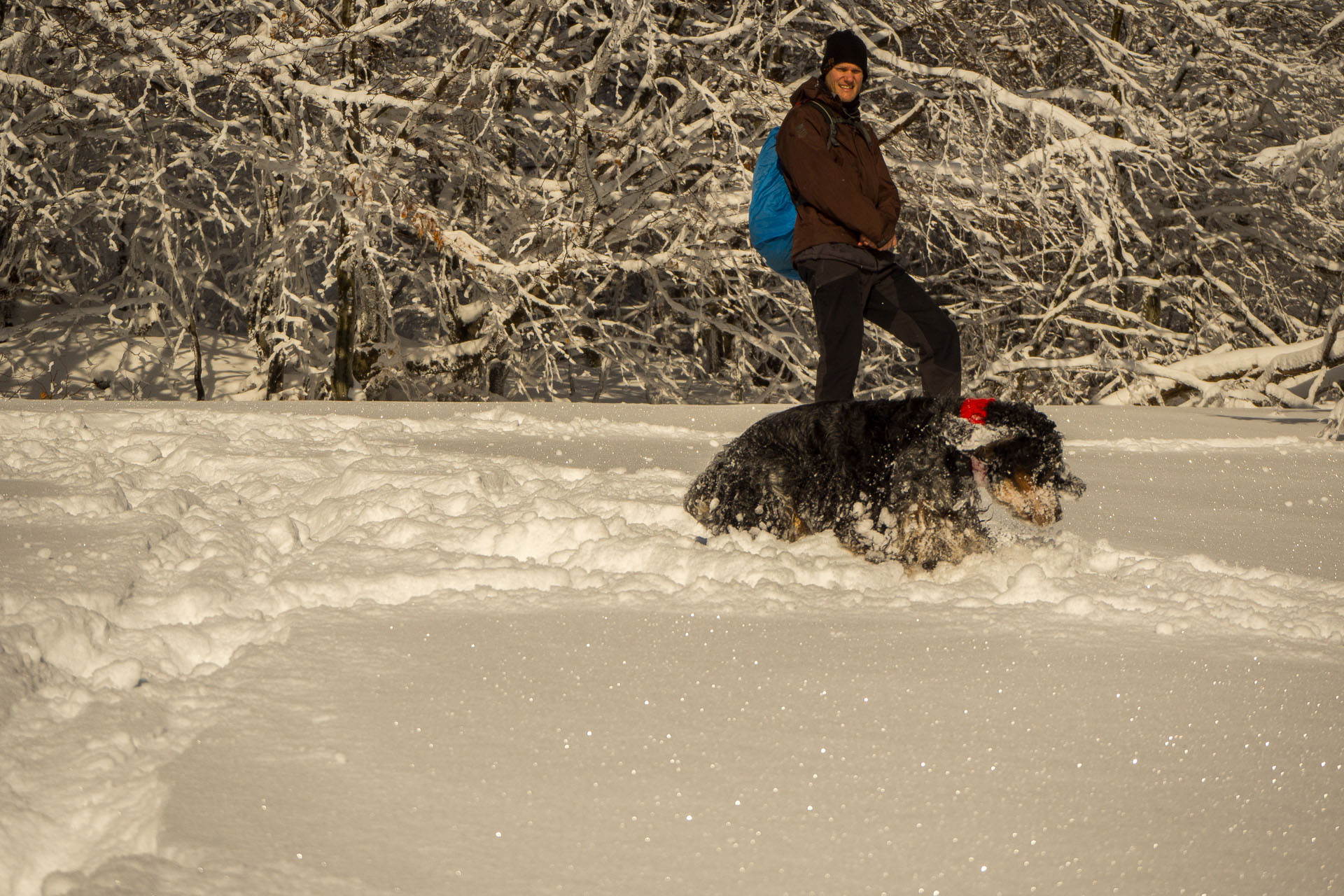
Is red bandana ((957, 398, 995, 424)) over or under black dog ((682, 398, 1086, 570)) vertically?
over

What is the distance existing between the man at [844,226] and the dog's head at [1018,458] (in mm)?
985

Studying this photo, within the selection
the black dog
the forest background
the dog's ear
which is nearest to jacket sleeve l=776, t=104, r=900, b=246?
the black dog

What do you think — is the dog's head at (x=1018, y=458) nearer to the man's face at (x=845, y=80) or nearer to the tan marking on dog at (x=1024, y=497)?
the tan marking on dog at (x=1024, y=497)

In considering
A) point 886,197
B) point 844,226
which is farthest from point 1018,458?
point 886,197

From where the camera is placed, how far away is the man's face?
149 inches

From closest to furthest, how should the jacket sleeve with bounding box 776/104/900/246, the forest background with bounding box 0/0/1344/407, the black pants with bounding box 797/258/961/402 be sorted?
the jacket sleeve with bounding box 776/104/900/246 → the black pants with bounding box 797/258/961/402 → the forest background with bounding box 0/0/1344/407

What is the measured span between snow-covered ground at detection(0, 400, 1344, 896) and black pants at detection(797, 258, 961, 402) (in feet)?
2.41

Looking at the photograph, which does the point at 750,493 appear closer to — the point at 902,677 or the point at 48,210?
the point at 902,677

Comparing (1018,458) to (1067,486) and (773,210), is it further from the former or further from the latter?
(773,210)

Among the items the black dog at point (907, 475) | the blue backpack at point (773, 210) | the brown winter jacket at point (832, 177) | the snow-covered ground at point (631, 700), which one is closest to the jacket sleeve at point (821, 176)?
the brown winter jacket at point (832, 177)

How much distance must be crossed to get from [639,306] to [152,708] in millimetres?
8165

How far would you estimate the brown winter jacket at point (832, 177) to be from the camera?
12.2 feet

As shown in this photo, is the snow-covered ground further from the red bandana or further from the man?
the man

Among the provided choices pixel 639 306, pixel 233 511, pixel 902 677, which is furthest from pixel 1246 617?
pixel 639 306
